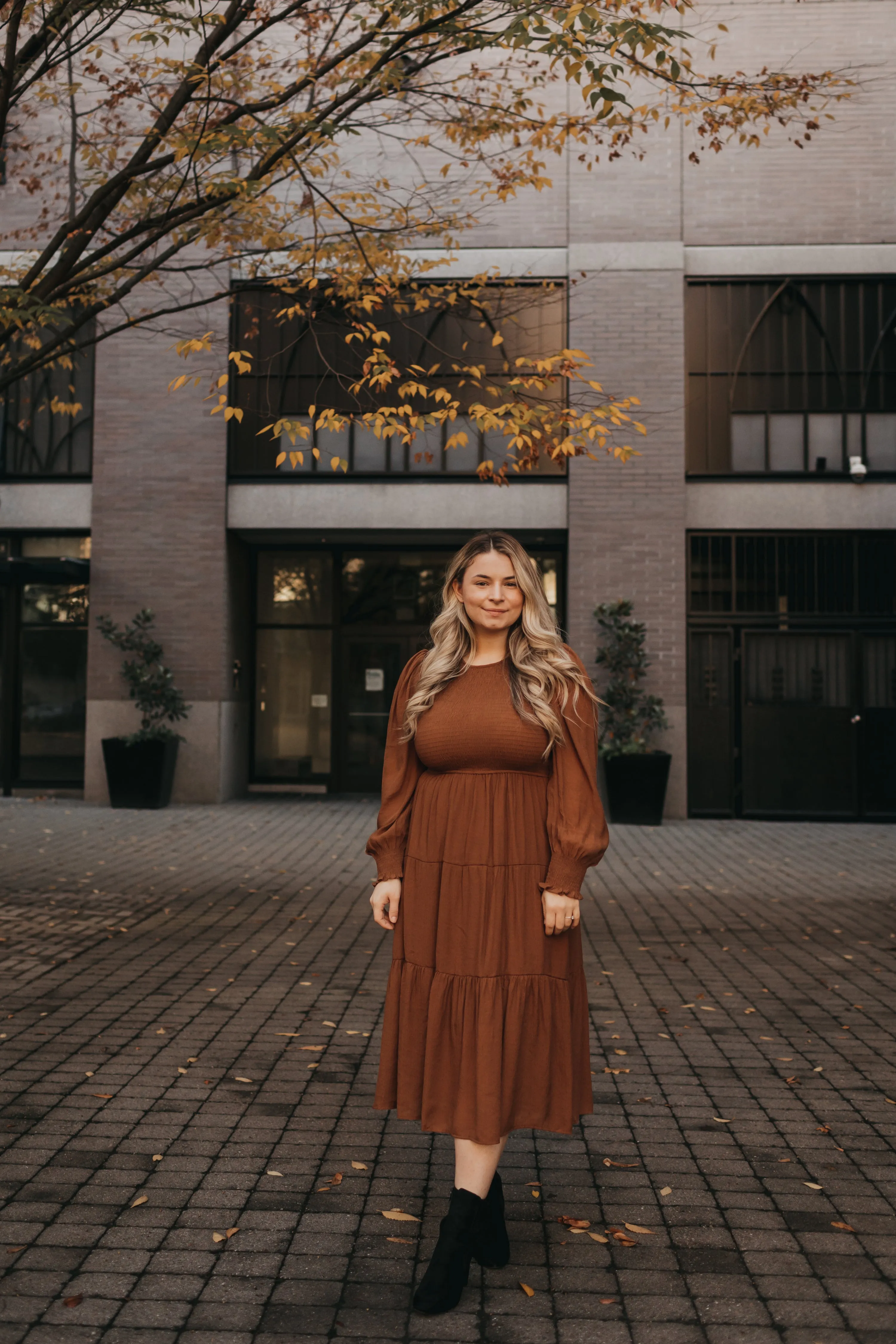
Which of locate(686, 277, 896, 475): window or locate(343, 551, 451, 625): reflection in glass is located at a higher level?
locate(686, 277, 896, 475): window

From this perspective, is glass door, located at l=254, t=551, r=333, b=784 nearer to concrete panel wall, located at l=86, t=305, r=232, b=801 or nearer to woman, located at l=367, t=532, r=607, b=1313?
concrete panel wall, located at l=86, t=305, r=232, b=801

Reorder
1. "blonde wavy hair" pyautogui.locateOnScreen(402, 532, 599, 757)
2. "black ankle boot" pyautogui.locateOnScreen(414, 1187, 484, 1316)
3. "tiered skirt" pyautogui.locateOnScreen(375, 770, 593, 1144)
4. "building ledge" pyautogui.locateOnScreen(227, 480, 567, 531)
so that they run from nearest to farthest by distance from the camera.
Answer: "black ankle boot" pyautogui.locateOnScreen(414, 1187, 484, 1316) < "tiered skirt" pyautogui.locateOnScreen(375, 770, 593, 1144) < "blonde wavy hair" pyautogui.locateOnScreen(402, 532, 599, 757) < "building ledge" pyautogui.locateOnScreen(227, 480, 567, 531)

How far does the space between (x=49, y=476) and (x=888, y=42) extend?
41.7 ft

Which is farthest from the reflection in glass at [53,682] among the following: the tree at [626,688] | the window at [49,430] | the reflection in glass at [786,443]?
the reflection in glass at [786,443]

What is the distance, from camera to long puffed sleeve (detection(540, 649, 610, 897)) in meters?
3.09

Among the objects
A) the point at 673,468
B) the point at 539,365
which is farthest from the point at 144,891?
the point at 673,468

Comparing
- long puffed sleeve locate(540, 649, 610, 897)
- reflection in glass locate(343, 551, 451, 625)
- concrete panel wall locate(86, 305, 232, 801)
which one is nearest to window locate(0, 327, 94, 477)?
concrete panel wall locate(86, 305, 232, 801)

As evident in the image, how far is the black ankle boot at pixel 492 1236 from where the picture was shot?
3123 millimetres

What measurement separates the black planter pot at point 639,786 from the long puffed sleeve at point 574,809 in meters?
10.4

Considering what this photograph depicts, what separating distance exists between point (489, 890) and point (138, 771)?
11.9m

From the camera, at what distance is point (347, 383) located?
14.4 meters

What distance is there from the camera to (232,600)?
49.5 ft

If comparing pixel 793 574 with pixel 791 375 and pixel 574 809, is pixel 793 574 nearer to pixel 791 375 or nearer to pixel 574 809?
pixel 791 375

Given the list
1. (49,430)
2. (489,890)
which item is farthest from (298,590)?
(489,890)
